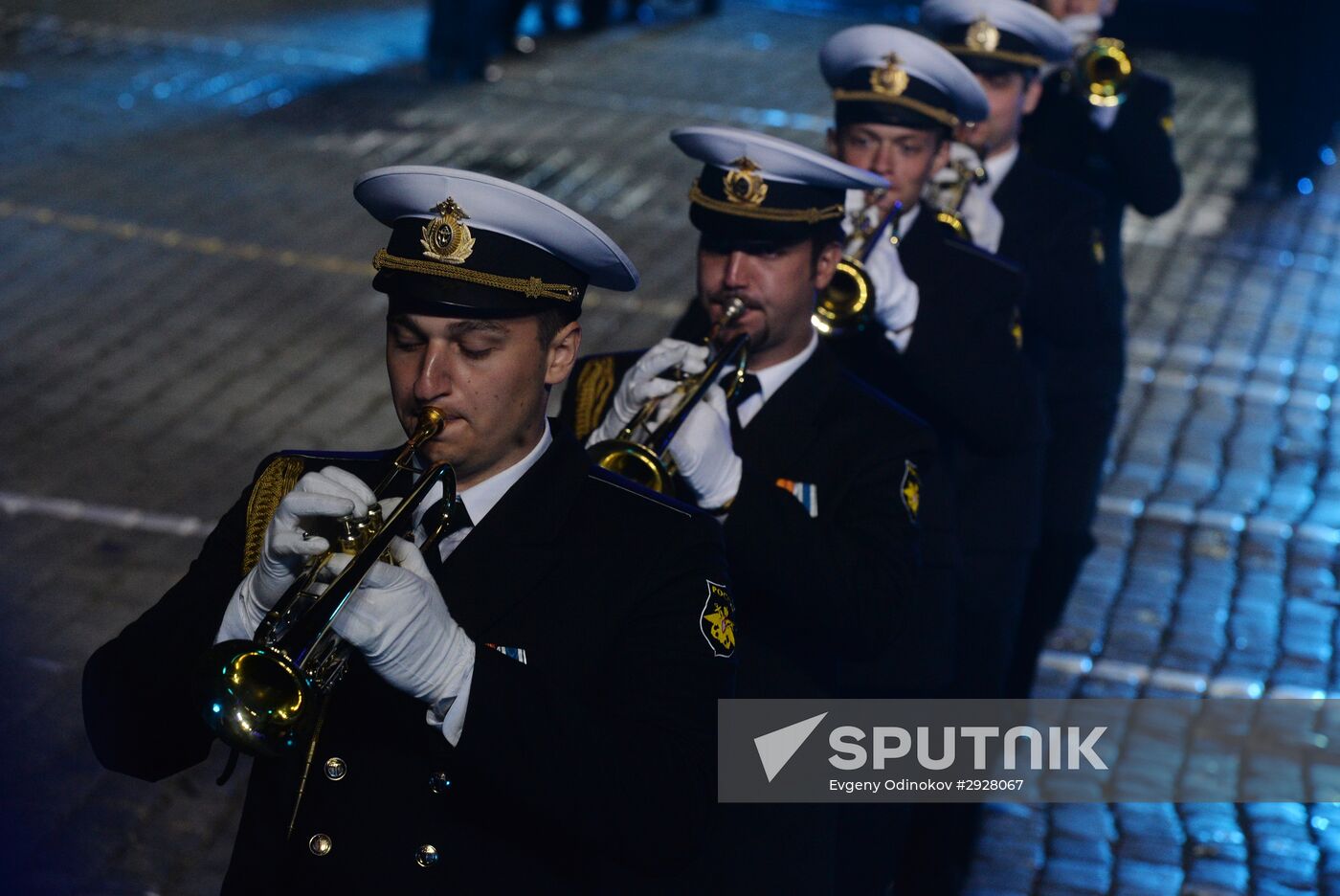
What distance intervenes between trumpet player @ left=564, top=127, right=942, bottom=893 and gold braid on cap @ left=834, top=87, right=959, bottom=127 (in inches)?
36.7

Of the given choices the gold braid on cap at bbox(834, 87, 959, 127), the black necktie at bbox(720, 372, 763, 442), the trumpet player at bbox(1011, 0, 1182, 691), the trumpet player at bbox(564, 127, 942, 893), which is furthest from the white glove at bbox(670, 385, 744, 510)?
the trumpet player at bbox(1011, 0, 1182, 691)

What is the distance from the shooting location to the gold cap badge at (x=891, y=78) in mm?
4797

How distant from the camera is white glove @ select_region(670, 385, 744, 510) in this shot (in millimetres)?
3387

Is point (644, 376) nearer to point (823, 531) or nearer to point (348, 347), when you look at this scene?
point (823, 531)

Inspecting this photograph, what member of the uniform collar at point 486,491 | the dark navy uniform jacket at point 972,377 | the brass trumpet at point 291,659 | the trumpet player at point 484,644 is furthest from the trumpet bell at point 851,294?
the brass trumpet at point 291,659

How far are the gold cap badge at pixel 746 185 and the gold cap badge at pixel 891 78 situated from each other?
3.65 feet

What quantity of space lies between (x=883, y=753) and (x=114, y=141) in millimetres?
8633

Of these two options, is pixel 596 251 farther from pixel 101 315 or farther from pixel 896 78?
pixel 101 315

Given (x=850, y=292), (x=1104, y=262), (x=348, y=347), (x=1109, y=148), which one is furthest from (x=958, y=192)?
(x=348, y=347)

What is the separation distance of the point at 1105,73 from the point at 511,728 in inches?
189

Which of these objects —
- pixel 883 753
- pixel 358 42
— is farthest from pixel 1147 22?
pixel 883 753

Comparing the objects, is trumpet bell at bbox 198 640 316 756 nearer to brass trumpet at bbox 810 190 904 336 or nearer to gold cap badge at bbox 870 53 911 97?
brass trumpet at bbox 810 190 904 336

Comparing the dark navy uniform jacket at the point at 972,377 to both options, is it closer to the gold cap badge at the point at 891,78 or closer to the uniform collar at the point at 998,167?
the gold cap badge at the point at 891,78

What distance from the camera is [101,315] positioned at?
8.66 m
